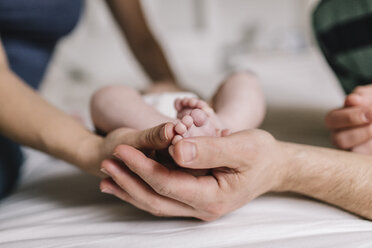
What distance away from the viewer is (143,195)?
1.54 ft

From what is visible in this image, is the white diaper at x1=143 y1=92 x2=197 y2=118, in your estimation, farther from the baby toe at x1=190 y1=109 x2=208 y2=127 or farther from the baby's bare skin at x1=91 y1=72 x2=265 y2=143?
the baby toe at x1=190 y1=109 x2=208 y2=127

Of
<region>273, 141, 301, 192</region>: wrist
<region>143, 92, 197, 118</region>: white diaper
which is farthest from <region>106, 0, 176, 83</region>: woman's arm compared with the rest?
<region>273, 141, 301, 192</region>: wrist

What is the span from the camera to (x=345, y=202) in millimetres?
530

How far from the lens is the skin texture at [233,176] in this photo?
419mm

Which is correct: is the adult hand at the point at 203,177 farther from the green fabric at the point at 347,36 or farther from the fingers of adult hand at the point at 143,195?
the green fabric at the point at 347,36

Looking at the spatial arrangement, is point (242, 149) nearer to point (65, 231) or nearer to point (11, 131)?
point (65, 231)

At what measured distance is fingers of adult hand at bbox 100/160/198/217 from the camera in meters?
0.47

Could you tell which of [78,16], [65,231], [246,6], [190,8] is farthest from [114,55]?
[246,6]

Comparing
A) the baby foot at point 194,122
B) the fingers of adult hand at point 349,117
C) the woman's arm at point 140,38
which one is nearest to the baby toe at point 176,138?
the baby foot at point 194,122

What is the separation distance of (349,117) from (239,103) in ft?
0.68

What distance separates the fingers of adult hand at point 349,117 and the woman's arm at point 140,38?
2.30ft

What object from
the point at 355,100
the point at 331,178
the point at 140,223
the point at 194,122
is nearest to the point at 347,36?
the point at 355,100

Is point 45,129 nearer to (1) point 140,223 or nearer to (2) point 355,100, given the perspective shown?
(1) point 140,223

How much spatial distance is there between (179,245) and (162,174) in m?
0.10
